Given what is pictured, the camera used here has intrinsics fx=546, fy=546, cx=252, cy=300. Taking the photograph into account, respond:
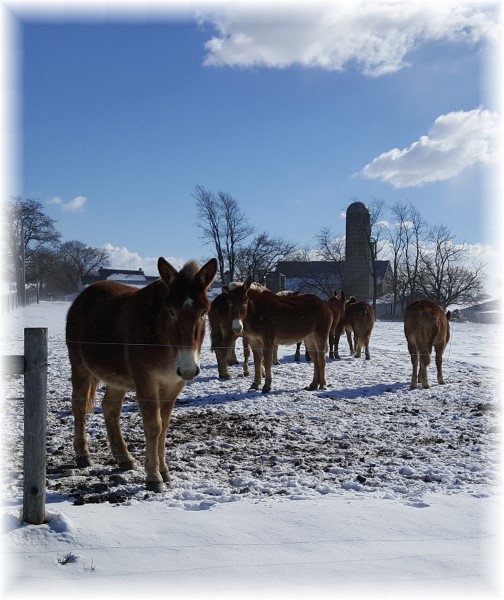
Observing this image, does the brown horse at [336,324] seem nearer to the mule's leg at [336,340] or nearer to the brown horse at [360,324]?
the mule's leg at [336,340]

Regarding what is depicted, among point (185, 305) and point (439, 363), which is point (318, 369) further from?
point (185, 305)

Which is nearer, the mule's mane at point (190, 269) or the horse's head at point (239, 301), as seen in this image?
the mule's mane at point (190, 269)

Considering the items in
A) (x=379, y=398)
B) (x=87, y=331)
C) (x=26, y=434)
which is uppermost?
(x=87, y=331)

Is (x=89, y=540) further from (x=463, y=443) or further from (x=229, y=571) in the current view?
(x=463, y=443)

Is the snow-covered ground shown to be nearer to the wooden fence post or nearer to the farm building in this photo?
the wooden fence post

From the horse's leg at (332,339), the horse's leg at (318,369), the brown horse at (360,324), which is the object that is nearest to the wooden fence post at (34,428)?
the horse's leg at (318,369)

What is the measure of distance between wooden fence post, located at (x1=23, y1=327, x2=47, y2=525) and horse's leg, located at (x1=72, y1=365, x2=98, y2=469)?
5.24ft

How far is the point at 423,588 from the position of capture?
9.93ft

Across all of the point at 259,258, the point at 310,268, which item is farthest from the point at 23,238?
the point at 310,268

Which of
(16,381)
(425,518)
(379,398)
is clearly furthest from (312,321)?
(425,518)

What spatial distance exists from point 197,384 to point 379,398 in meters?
3.53

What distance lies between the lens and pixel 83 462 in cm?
541

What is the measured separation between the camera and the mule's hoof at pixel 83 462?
5.40 m

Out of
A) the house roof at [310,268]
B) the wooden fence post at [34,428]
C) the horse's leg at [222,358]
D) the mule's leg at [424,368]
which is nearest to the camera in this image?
the wooden fence post at [34,428]
